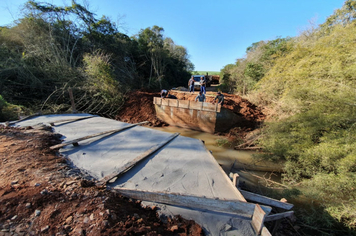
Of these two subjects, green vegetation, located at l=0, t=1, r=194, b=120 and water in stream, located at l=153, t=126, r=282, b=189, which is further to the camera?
green vegetation, located at l=0, t=1, r=194, b=120

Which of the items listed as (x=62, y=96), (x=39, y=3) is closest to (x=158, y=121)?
(x=62, y=96)

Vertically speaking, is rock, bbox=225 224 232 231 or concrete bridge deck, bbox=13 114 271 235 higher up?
concrete bridge deck, bbox=13 114 271 235

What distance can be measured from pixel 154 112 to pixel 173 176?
7155 millimetres

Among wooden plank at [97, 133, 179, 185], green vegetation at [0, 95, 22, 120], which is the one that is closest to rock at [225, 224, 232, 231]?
wooden plank at [97, 133, 179, 185]

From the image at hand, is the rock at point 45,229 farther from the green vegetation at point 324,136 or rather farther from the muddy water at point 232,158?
the muddy water at point 232,158

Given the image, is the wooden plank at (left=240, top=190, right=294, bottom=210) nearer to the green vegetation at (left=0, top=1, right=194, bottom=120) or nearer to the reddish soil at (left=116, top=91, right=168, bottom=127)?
the reddish soil at (left=116, top=91, right=168, bottom=127)

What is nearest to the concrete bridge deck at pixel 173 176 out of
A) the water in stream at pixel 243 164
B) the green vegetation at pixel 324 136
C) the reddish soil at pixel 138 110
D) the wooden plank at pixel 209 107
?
the green vegetation at pixel 324 136

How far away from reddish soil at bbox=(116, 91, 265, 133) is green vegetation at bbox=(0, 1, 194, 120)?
753mm

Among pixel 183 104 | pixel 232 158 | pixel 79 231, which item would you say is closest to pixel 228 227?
pixel 79 231

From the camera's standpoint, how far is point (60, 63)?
902 centimetres

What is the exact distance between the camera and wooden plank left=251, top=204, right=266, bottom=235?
1.37m

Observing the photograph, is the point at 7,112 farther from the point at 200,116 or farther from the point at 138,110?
the point at 200,116

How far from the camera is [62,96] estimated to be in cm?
851

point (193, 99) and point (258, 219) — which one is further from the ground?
point (193, 99)
